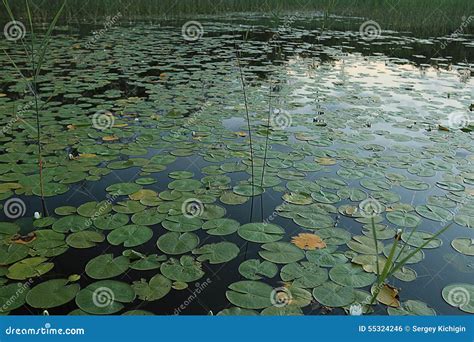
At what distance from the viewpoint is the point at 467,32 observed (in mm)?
11812

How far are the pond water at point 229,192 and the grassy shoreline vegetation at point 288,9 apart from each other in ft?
21.5

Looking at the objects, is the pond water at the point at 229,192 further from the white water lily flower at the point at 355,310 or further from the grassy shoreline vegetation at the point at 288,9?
the grassy shoreline vegetation at the point at 288,9

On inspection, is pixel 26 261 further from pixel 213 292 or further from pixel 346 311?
pixel 346 311

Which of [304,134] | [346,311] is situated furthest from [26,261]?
[304,134]

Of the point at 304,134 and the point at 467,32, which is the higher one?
the point at 467,32

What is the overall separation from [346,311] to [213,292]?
655 mm

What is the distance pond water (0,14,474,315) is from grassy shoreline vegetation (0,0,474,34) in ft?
21.5

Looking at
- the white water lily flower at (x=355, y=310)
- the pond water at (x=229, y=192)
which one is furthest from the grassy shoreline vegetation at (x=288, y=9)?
the white water lily flower at (x=355, y=310)

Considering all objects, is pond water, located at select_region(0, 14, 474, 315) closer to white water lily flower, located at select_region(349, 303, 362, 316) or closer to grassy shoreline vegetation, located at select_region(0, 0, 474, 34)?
white water lily flower, located at select_region(349, 303, 362, 316)

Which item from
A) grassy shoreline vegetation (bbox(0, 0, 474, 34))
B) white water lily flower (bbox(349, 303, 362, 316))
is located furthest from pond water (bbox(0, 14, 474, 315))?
grassy shoreline vegetation (bbox(0, 0, 474, 34))

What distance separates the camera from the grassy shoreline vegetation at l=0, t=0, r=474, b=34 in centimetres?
1156

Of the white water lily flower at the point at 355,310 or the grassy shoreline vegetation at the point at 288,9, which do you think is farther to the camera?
the grassy shoreline vegetation at the point at 288,9

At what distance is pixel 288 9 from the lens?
15.9 meters

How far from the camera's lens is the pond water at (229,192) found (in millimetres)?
1919
